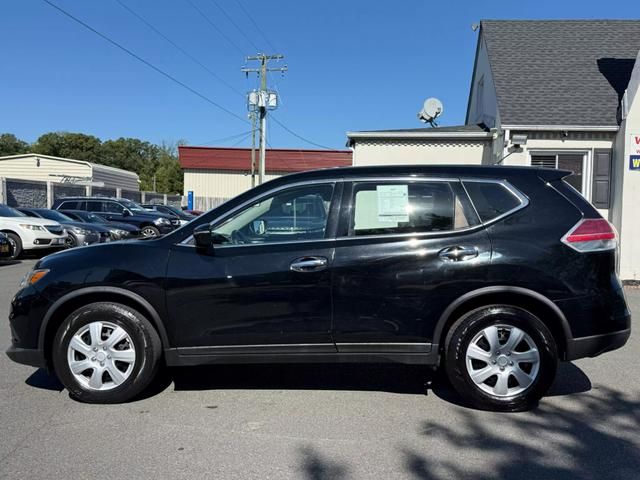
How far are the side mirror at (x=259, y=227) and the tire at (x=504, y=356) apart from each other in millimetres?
1664

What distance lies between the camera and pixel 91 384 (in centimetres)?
416

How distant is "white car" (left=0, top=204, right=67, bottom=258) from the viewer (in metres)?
13.6

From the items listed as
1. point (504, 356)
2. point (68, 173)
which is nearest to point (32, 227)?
point (504, 356)

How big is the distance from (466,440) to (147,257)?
8.74ft

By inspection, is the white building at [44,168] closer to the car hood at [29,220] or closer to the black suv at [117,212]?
the black suv at [117,212]

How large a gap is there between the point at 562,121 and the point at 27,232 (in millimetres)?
12957

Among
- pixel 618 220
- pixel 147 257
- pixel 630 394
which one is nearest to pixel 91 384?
pixel 147 257

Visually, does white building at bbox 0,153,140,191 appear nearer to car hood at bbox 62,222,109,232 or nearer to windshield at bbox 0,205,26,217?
car hood at bbox 62,222,109,232

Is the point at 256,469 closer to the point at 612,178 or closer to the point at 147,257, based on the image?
the point at 147,257

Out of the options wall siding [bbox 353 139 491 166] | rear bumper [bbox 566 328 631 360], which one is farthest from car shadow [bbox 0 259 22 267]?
rear bumper [bbox 566 328 631 360]

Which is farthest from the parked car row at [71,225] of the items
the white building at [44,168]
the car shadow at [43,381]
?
the white building at [44,168]

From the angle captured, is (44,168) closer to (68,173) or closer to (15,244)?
(68,173)

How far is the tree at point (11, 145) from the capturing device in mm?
77494

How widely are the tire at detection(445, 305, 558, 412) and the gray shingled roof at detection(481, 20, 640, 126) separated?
26.7ft
